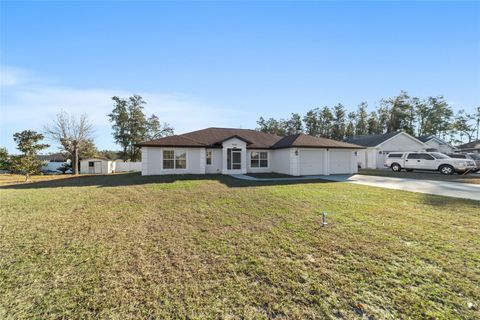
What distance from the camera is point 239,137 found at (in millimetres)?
17297

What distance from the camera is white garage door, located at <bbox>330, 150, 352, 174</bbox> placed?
18.0m

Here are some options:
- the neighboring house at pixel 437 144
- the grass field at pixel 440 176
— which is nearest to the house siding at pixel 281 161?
the grass field at pixel 440 176

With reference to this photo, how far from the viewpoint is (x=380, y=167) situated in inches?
981

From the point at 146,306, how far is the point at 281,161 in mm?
16416

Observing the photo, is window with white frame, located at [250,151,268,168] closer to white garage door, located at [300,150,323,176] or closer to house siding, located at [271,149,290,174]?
house siding, located at [271,149,290,174]

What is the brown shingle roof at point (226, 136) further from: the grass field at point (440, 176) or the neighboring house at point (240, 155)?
the grass field at point (440, 176)

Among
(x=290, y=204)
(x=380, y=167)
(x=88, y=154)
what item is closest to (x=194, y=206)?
(x=290, y=204)

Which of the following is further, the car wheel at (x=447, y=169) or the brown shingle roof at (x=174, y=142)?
the car wheel at (x=447, y=169)

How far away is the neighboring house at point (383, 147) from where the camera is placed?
81.7ft

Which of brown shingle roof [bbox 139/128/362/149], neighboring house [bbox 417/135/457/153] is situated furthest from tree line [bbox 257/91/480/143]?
brown shingle roof [bbox 139/128/362/149]

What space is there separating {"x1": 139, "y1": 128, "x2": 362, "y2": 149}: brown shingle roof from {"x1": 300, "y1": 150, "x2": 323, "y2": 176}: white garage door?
2.37ft

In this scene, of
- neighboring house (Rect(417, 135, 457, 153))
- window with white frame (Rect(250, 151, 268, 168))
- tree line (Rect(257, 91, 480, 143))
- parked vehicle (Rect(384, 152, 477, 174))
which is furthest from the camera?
tree line (Rect(257, 91, 480, 143))

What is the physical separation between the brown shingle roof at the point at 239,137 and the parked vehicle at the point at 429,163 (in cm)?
525

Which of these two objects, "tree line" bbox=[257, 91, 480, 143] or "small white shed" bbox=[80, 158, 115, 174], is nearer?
"small white shed" bbox=[80, 158, 115, 174]
